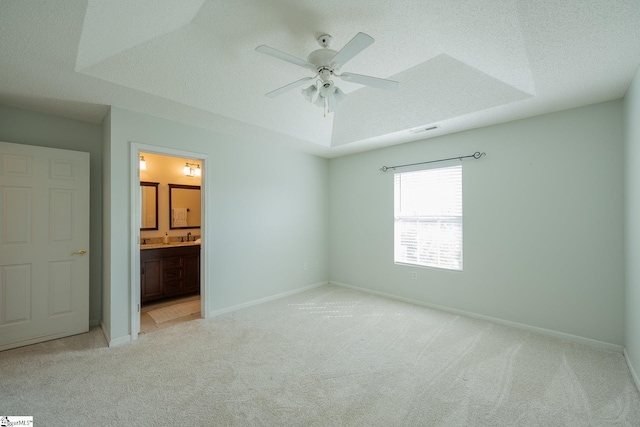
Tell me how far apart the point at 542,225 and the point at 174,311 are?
4624 millimetres

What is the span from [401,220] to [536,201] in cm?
165

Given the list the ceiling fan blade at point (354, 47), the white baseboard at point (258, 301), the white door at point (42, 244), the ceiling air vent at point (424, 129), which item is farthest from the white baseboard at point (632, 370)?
the white door at point (42, 244)

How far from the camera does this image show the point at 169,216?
16.2 feet

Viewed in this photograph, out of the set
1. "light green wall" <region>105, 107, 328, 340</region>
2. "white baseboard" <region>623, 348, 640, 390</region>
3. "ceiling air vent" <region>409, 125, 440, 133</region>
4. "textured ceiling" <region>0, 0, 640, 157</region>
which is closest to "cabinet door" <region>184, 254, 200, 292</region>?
"light green wall" <region>105, 107, 328, 340</region>

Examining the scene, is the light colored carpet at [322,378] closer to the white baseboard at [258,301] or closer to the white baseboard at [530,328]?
the white baseboard at [530,328]

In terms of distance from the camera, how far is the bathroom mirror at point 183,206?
4.96m

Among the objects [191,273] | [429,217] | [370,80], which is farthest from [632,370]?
[191,273]

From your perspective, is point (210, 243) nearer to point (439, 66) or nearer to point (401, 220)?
point (401, 220)

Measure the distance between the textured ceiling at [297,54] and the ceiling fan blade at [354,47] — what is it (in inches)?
14.8

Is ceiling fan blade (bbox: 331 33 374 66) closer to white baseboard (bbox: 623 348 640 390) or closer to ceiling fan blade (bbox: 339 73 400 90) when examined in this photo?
ceiling fan blade (bbox: 339 73 400 90)

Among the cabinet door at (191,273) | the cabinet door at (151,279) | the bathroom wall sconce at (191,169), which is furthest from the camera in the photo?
the bathroom wall sconce at (191,169)

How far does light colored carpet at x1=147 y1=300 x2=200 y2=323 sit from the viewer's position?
360cm

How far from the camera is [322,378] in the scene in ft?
7.39

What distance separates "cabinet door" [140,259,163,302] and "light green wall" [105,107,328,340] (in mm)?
1198
